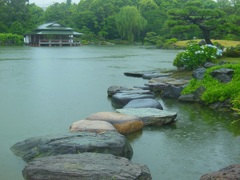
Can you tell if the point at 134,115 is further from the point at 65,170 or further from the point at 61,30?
the point at 61,30

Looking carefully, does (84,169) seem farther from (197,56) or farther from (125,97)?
(197,56)

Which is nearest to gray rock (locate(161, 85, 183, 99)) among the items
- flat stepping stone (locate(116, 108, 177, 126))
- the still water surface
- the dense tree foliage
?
the still water surface

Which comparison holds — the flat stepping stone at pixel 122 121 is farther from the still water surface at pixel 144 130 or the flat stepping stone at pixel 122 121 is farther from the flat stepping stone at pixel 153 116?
the flat stepping stone at pixel 153 116

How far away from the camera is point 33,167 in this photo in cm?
409

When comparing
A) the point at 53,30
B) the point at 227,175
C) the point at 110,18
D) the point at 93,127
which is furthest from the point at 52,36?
the point at 227,175

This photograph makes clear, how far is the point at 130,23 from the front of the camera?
5641 cm

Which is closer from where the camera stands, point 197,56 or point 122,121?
point 122,121

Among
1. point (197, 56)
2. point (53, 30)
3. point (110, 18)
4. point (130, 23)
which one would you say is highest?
point (110, 18)

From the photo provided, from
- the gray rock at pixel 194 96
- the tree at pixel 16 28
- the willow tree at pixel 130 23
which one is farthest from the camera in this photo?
the tree at pixel 16 28

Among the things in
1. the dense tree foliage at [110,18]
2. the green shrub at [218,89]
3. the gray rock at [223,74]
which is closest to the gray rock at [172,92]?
the green shrub at [218,89]

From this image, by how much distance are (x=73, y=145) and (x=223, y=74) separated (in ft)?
19.0

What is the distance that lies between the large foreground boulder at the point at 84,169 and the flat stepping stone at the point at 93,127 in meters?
1.33

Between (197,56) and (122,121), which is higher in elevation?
(197,56)

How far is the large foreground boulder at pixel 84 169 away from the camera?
3.82 meters
